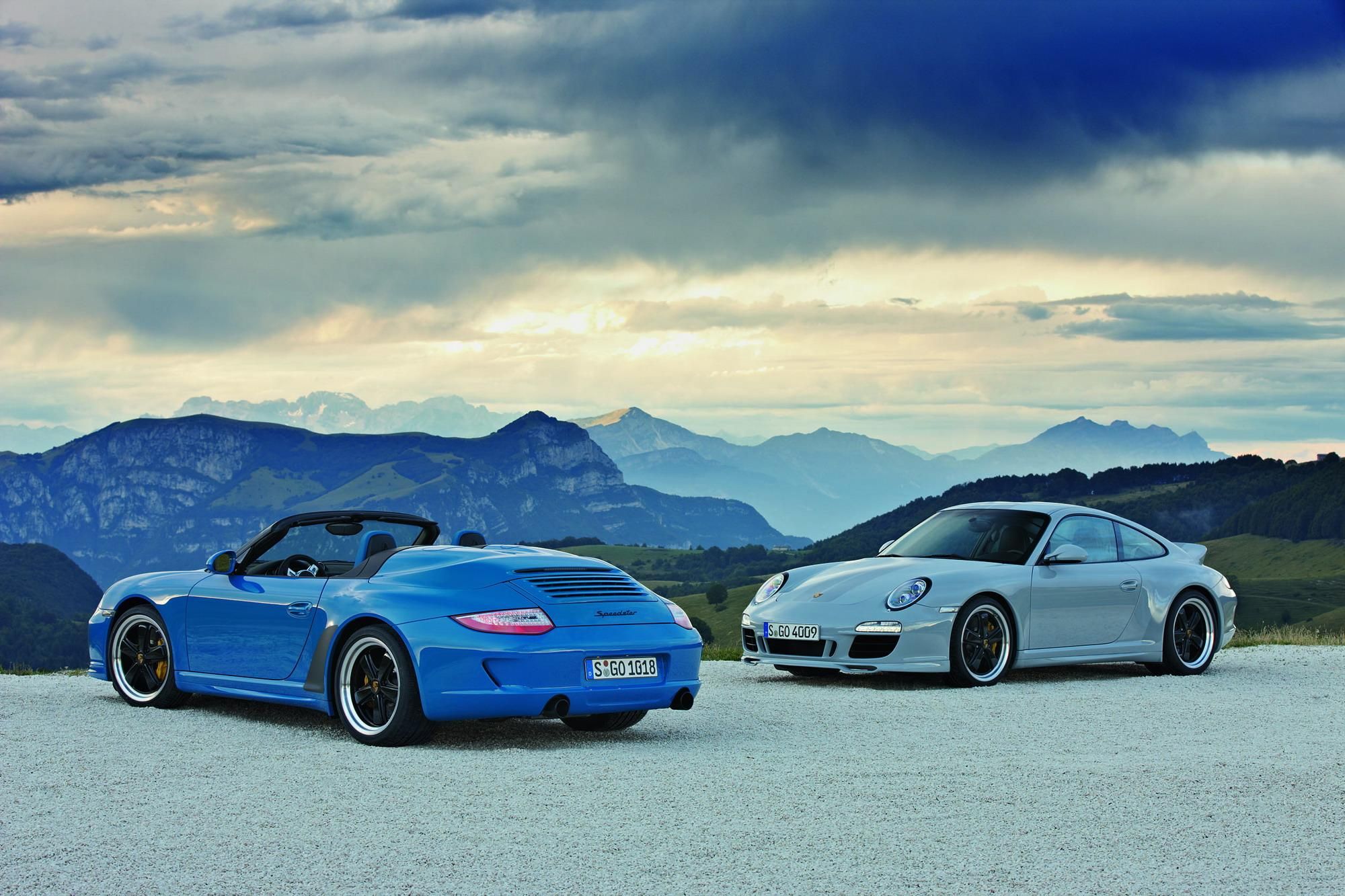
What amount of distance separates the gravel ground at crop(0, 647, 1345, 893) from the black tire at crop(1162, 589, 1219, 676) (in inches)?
104

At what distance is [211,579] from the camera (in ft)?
31.8

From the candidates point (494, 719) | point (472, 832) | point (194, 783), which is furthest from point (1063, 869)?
point (494, 719)

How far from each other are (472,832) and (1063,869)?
2.48 m

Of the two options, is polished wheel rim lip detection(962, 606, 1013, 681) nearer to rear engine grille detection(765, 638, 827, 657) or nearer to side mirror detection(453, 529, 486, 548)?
rear engine grille detection(765, 638, 827, 657)

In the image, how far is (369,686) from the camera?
841 cm

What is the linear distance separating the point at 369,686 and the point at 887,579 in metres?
5.32

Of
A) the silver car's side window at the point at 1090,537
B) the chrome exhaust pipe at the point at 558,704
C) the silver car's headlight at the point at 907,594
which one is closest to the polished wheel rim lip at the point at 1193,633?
the silver car's side window at the point at 1090,537

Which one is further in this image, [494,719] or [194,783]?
[494,719]

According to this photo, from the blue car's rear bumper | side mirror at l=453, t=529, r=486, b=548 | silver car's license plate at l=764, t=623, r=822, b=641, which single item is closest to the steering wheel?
side mirror at l=453, t=529, r=486, b=548

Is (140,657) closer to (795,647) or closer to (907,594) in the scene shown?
(795,647)

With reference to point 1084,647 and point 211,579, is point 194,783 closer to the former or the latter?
point 211,579

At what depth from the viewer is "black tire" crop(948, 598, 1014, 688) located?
11.8 meters

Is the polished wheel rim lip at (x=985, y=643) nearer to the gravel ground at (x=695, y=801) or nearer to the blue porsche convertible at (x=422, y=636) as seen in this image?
the gravel ground at (x=695, y=801)

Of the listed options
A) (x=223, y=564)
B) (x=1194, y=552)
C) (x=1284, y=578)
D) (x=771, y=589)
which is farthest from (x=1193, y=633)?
(x=1284, y=578)
